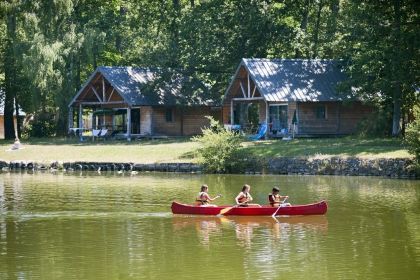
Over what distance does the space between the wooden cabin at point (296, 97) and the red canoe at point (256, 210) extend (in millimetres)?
27811

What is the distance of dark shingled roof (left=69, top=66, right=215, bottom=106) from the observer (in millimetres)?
61500

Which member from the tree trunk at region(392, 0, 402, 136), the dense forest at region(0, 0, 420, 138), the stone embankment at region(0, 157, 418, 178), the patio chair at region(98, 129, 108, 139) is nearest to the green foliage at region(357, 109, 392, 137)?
the dense forest at region(0, 0, 420, 138)

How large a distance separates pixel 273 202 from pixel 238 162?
16.7 metres

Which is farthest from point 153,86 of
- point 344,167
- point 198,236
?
point 198,236

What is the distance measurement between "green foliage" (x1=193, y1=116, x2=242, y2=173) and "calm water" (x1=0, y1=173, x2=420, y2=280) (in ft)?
21.2

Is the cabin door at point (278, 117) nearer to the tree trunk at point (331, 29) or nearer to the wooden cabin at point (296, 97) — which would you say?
the wooden cabin at point (296, 97)

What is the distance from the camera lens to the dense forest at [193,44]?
5362cm

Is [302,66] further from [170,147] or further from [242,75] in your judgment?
[170,147]

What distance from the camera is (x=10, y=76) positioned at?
214ft

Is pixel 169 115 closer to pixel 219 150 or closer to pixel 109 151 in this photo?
pixel 109 151

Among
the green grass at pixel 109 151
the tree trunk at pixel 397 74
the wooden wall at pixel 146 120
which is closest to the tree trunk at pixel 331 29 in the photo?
the tree trunk at pixel 397 74

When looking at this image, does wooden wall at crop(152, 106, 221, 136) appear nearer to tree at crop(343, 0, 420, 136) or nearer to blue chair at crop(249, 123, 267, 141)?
blue chair at crop(249, 123, 267, 141)

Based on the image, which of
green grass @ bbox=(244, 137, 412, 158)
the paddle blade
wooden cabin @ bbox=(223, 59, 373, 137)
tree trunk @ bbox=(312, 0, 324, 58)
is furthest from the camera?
tree trunk @ bbox=(312, 0, 324, 58)

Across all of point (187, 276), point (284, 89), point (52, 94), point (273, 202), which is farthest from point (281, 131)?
point (187, 276)
